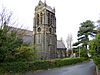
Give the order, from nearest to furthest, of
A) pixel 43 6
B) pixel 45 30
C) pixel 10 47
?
pixel 10 47 → pixel 45 30 → pixel 43 6

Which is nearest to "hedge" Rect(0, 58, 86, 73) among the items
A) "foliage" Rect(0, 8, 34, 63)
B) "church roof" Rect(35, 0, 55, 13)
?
"foliage" Rect(0, 8, 34, 63)

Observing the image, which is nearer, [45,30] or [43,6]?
[45,30]

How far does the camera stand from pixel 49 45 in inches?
2242

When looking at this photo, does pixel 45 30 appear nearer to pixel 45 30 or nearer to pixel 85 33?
pixel 45 30

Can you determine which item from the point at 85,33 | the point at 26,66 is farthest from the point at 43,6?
the point at 26,66

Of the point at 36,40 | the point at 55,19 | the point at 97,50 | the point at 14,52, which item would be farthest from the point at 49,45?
the point at 97,50

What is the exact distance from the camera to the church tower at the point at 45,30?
55.4 metres

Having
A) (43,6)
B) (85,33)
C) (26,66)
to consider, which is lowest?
(26,66)

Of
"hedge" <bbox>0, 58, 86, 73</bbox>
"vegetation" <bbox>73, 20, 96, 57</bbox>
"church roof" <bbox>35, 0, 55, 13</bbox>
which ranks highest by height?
"church roof" <bbox>35, 0, 55, 13</bbox>

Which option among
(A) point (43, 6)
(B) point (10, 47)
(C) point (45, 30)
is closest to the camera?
(B) point (10, 47)

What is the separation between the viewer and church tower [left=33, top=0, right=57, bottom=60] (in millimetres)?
55375

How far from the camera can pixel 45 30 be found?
55344 millimetres

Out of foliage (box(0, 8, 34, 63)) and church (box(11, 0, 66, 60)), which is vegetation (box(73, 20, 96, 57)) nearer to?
church (box(11, 0, 66, 60))

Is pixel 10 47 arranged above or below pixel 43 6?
below
